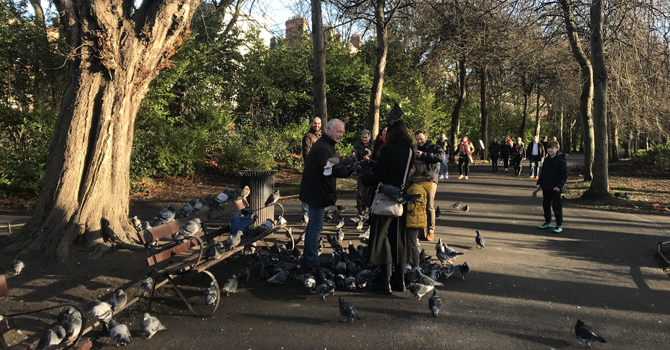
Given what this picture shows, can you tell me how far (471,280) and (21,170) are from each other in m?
11.3

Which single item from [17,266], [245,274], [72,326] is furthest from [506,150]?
[72,326]

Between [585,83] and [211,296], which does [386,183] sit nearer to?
[211,296]

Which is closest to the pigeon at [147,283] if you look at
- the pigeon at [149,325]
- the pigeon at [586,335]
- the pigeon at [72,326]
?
the pigeon at [149,325]

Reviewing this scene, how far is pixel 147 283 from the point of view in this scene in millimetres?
4473

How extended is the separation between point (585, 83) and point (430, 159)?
37.5 feet

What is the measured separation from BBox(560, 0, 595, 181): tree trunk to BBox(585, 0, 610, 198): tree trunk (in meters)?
2.07

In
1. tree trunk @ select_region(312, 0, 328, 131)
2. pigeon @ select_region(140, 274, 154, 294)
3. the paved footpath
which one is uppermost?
tree trunk @ select_region(312, 0, 328, 131)

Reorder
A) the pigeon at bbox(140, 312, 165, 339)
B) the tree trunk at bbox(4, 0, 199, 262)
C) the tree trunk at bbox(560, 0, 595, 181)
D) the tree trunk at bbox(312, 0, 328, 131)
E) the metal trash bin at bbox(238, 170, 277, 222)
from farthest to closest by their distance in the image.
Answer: the tree trunk at bbox(560, 0, 595, 181), the tree trunk at bbox(312, 0, 328, 131), the metal trash bin at bbox(238, 170, 277, 222), the tree trunk at bbox(4, 0, 199, 262), the pigeon at bbox(140, 312, 165, 339)

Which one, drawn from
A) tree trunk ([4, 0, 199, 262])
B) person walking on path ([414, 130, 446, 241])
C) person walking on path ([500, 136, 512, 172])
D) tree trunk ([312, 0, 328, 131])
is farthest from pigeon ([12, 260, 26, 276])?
person walking on path ([500, 136, 512, 172])

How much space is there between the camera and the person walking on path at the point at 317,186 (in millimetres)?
5488

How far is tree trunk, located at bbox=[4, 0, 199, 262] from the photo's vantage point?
6023 millimetres

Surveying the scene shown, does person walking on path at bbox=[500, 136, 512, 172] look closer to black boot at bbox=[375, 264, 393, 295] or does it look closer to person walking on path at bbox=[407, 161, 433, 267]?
person walking on path at bbox=[407, 161, 433, 267]

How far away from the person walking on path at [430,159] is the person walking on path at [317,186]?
4.84ft

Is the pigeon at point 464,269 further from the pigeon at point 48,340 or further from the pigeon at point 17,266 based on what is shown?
the pigeon at point 17,266
